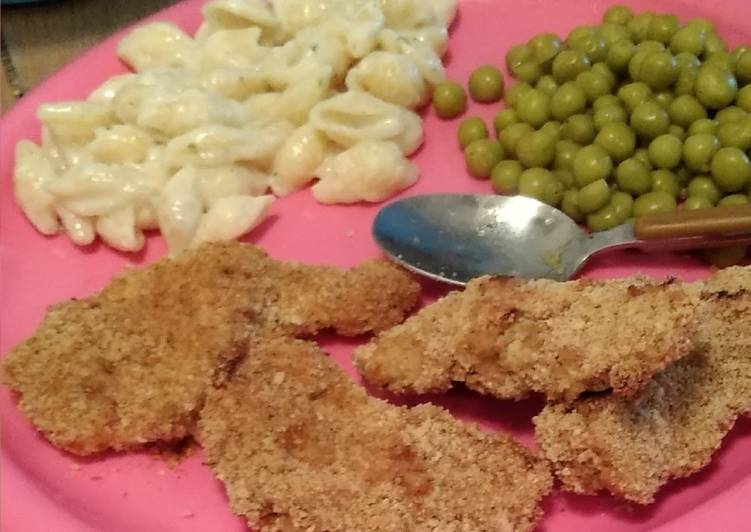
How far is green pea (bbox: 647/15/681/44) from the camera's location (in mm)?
2625

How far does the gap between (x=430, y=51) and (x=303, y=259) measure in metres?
0.80

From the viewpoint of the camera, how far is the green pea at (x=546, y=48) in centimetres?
267

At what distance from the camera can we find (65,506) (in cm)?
183

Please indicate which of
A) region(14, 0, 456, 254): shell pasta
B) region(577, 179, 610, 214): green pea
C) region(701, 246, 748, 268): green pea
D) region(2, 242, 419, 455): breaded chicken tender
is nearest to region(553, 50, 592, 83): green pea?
region(14, 0, 456, 254): shell pasta

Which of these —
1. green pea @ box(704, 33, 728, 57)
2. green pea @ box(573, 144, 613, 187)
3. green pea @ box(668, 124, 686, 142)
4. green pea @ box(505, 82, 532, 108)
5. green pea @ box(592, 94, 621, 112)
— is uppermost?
green pea @ box(704, 33, 728, 57)

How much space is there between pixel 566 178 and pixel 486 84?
0.42 meters

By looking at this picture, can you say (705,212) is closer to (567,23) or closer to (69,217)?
(567,23)

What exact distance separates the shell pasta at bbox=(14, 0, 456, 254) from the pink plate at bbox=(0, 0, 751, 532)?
70 mm

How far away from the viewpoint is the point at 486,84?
105 inches

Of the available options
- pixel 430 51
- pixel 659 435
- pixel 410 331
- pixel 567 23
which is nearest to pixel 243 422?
pixel 410 331

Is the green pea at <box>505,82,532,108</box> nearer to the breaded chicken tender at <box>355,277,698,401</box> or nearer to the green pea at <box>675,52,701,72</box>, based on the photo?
the green pea at <box>675,52,701,72</box>

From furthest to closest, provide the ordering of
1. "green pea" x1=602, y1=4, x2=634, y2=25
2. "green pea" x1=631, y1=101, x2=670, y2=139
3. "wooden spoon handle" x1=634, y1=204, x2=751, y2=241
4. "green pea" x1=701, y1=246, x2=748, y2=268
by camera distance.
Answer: "green pea" x1=602, y1=4, x2=634, y2=25 → "green pea" x1=631, y1=101, x2=670, y2=139 → "green pea" x1=701, y1=246, x2=748, y2=268 → "wooden spoon handle" x1=634, y1=204, x2=751, y2=241

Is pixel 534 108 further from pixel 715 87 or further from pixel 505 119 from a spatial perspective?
pixel 715 87

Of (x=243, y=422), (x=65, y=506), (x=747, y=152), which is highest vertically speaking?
(x=747, y=152)
